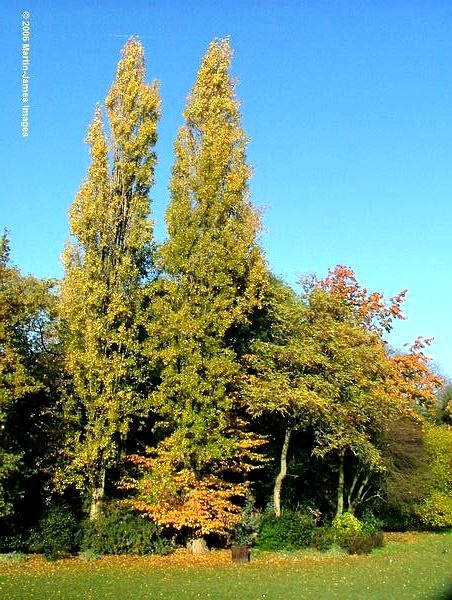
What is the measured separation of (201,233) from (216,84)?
19.9ft

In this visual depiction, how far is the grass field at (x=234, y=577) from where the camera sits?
14.6m

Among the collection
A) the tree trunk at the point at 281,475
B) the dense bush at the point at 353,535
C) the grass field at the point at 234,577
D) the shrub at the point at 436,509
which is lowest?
the grass field at the point at 234,577

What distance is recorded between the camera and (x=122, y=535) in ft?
69.9

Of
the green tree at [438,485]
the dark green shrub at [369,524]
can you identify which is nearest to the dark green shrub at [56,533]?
the dark green shrub at [369,524]

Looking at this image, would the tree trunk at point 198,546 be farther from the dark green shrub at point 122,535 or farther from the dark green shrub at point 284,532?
the dark green shrub at point 284,532

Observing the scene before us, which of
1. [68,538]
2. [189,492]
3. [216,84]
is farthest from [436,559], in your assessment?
[216,84]

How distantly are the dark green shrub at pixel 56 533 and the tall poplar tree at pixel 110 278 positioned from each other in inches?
38.2

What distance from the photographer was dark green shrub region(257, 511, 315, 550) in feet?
75.8

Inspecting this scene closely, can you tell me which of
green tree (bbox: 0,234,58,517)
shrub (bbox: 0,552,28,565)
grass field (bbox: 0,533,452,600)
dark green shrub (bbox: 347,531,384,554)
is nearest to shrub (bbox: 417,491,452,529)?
dark green shrub (bbox: 347,531,384,554)

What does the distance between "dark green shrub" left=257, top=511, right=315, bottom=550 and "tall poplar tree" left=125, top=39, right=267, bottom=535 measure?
1.30m

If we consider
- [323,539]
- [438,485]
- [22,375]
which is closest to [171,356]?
[22,375]

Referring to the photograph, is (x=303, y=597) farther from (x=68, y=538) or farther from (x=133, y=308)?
(x=133, y=308)

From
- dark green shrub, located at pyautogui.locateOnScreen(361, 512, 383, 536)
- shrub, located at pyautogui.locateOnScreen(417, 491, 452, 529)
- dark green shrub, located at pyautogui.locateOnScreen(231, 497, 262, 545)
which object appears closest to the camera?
dark green shrub, located at pyautogui.locateOnScreen(231, 497, 262, 545)

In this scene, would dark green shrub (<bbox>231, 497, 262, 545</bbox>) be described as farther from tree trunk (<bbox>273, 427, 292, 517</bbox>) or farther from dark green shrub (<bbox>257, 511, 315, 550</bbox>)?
tree trunk (<bbox>273, 427, 292, 517</bbox>)
